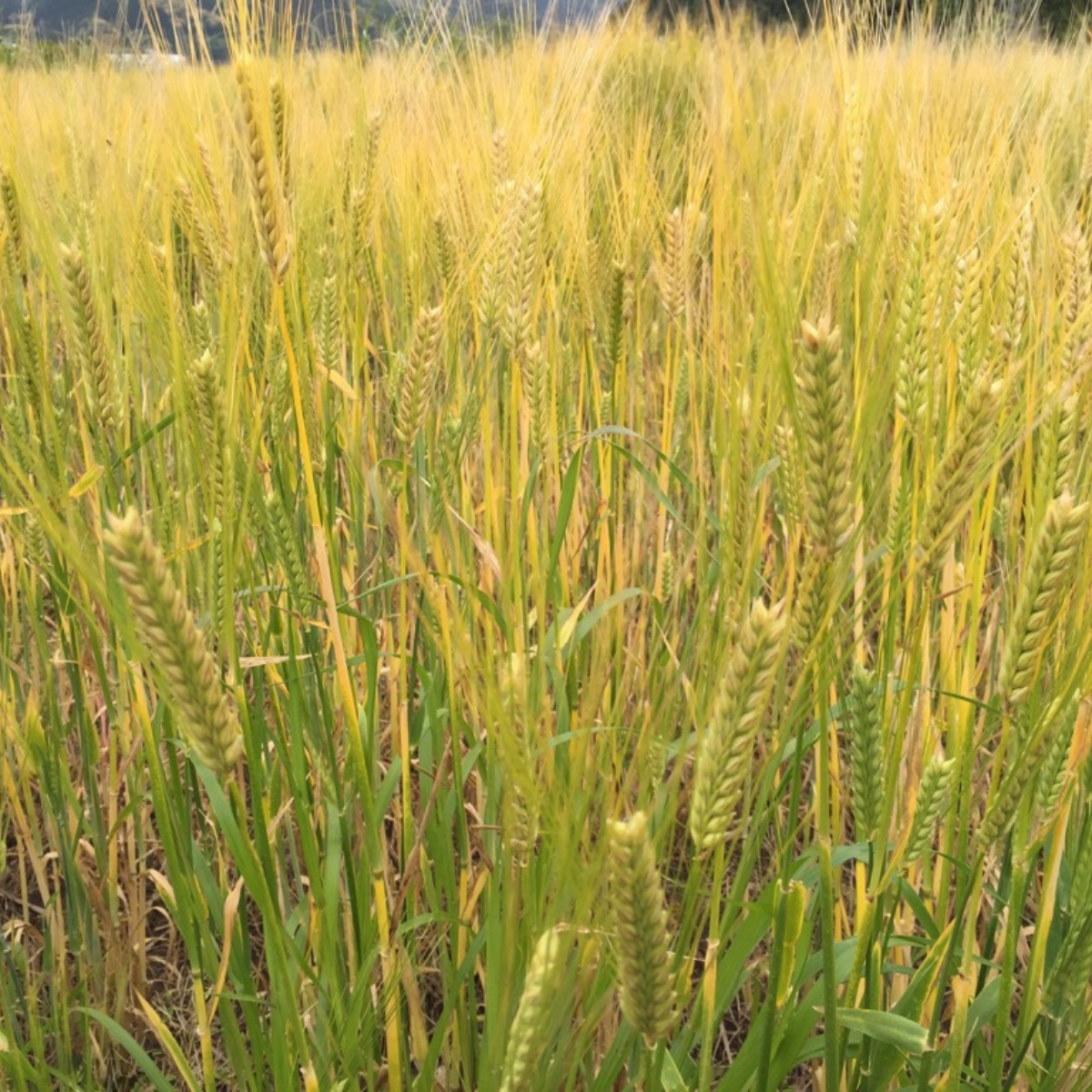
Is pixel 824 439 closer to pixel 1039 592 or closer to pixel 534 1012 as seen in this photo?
pixel 1039 592

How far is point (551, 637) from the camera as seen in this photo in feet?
3.01

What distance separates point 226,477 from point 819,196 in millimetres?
1017

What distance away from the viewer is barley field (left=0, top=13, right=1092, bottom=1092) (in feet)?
2.03

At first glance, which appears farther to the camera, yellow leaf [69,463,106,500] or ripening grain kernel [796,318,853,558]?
yellow leaf [69,463,106,500]

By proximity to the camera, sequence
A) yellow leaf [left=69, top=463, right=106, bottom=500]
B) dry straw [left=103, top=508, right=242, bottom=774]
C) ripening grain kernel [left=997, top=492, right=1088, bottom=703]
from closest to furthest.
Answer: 1. dry straw [left=103, top=508, right=242, bottom=774]
2. ripening grain kernel [left=997, top=492, right=1088, bottom=703]
3. yellow leaf [left=69, top=463, right=106, bottom=500]

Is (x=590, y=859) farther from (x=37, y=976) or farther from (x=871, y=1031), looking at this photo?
(x=37, y=976)

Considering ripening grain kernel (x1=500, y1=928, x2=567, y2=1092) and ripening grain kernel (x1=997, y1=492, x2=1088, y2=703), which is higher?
ripening grain kernel (x1=997, y1=492, x2=1088, y2=703)

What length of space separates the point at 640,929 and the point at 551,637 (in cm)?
Result: 43

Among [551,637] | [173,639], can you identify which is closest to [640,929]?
[173,639]

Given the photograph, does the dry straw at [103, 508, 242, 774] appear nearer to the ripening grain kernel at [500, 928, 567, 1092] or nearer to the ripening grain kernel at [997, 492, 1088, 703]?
the ripening grain kernel at [500, 928, 567, 1092]

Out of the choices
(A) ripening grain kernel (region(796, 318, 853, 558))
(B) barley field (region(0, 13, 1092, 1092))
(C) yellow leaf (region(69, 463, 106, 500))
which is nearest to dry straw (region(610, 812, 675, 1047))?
(B) barley field (region(0, 13, 1092, 1092))

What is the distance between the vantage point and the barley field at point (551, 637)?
0.62m

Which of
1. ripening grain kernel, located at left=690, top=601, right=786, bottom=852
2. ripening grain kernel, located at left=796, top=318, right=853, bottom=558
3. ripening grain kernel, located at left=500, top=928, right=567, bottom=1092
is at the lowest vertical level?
ripening grain kernel, located at left=500, top=928, right=567, bottom=1092

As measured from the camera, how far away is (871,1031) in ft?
2.24
